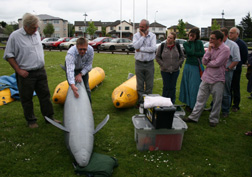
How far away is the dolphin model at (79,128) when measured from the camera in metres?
2.92

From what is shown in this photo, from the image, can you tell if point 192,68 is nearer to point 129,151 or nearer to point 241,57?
point 241,57

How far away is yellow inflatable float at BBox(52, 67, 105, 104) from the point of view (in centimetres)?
527

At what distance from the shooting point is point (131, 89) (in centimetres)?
552

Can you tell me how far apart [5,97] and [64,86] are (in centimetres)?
183

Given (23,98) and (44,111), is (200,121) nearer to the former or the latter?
(44,111)

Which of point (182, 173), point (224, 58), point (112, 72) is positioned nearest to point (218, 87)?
point (224, 58)

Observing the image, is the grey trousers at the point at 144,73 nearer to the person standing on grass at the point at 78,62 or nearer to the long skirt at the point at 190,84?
the long skirt at the point at 190,84

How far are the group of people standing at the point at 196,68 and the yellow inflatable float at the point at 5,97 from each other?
3.71 metres

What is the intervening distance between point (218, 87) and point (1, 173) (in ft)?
13.6

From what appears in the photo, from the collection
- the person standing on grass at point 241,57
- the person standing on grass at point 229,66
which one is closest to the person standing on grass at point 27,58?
the person standing on grass at point 229,66

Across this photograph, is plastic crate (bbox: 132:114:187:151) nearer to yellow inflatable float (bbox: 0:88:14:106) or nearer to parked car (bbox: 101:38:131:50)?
yellow inflatable float (bbox: 0:88:14:106)

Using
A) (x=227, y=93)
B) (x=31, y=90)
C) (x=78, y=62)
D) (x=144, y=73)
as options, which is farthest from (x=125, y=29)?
(x=31, y=90)

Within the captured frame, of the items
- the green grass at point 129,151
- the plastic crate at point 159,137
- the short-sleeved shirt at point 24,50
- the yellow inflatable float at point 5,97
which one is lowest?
the green grass at point 129,151

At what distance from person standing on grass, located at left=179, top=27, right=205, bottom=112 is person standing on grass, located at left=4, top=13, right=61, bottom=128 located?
3.29m
